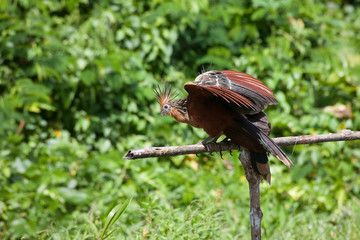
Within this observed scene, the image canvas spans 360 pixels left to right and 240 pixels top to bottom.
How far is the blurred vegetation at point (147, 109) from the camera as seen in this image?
3754mm

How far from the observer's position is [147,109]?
481 cm

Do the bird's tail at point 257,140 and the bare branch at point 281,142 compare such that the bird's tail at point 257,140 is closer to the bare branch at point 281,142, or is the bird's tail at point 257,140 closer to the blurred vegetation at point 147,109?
the bare branch at point 281,142

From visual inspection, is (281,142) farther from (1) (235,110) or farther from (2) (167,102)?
(2) (167,102)

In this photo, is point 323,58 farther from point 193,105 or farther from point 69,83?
point 193,105

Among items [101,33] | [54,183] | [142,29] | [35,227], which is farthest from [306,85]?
[35,227]

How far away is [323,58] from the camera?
5.25 metres

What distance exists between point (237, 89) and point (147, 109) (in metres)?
2.73

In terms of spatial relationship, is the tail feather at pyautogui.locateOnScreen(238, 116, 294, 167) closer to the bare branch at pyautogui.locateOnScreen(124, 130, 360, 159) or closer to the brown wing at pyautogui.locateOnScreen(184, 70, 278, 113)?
the brown wing at pyautogui.locateOnScreen(184, 70, 278, 113)

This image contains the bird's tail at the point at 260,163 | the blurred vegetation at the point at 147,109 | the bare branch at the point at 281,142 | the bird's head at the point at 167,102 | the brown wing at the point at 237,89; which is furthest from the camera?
the blurred vegetation at the point at 147,109

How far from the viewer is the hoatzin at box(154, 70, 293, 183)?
216 cm

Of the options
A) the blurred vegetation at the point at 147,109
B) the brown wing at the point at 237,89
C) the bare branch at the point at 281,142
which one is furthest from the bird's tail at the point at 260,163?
the blurred vegetation at the point at 147,109

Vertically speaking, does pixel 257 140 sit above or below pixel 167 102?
below

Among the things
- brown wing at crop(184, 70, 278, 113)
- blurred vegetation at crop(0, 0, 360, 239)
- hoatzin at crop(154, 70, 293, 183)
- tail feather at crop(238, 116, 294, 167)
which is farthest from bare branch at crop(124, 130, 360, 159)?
blurred vegetation at crop(0, 0, 360, 239)

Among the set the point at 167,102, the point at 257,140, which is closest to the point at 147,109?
the point at 167,102
